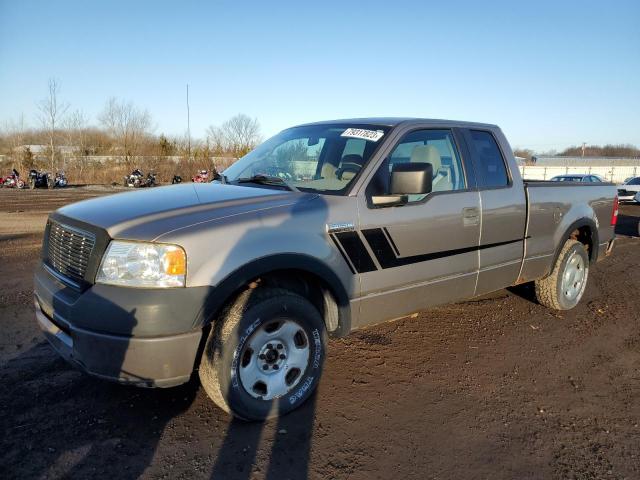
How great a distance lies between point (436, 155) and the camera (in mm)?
4023

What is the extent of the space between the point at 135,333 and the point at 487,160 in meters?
3.37

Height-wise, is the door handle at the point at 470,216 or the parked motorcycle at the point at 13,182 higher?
the parked motorcycle at the point at 13,182

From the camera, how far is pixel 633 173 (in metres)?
53.9

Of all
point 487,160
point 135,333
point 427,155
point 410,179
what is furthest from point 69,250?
point 487,160

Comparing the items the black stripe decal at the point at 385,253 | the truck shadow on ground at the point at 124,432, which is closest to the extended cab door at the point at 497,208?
the black stripe decal at the point at 385,253

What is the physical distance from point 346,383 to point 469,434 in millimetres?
984

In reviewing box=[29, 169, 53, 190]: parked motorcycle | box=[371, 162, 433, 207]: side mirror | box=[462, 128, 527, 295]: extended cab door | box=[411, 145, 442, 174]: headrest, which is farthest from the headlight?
box=[29, 169, 53, 190]: parked motorcycle

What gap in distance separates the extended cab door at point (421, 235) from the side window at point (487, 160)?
0.62 ft

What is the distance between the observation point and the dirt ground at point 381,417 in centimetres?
262

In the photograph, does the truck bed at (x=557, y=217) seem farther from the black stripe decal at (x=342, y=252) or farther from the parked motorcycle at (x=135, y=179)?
the parked motorcycle at (x=135, y=179)

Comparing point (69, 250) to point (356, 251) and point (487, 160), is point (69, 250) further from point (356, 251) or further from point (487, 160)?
point (487, 160)

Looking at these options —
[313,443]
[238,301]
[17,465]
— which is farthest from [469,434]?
[17,465]

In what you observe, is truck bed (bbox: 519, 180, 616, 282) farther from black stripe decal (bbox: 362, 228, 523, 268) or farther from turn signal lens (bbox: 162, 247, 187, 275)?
turn signal lens (bbox: 162, 247, 187, 275)

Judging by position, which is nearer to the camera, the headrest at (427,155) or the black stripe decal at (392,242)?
the black stripe decal at (392,242)
